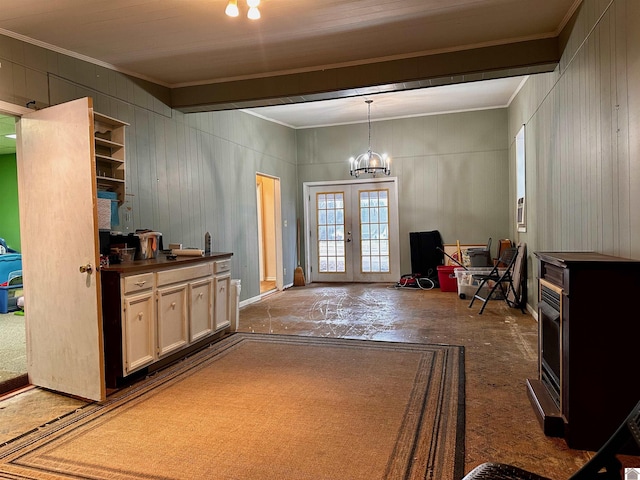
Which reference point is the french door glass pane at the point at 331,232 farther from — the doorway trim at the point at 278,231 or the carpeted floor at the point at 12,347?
the carpeted floor at the point at 12,347

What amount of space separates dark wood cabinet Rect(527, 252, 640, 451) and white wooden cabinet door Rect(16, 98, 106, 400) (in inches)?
110

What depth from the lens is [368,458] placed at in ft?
6.86

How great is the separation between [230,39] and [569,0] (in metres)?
2.57

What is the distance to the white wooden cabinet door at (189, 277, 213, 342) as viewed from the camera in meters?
3.81

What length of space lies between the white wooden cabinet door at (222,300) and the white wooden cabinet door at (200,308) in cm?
9

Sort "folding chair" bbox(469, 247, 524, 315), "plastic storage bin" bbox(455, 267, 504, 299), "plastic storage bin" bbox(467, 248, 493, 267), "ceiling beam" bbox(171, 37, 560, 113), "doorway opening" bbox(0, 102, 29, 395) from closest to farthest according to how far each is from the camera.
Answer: "doorway opening" bbox(0, 102, 29, 395)
"ceiling beam" bbox(171, 37, 560, 113)
"folding chair" bbox(469, 247, 524, 315)
"plastic storage bin" bbox(455, 267, 504, 299)
"plastic storage bin" bbox(467, 248, 493, 267)

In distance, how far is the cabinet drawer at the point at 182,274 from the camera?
343 cm

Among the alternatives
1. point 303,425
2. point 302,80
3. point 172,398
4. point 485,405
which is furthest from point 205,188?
point 485,405

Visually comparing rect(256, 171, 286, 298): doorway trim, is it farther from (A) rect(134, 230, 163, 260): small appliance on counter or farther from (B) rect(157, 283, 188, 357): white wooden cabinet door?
(B) rect(157, 283, 188, 357): white wooden cabinet door

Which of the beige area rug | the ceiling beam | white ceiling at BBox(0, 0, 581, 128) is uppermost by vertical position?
white ceiling at BBox(0, 0, 581, 128)

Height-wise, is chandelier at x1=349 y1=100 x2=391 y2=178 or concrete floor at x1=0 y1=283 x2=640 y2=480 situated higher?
chandelier at x1=349 y1=100 x2=391 y2=178

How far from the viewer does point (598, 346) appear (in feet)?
6.75

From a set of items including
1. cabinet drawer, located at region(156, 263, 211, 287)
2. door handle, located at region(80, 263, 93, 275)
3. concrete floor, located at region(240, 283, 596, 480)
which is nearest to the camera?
concrete floor, located at region(240, 283, 596, 480)

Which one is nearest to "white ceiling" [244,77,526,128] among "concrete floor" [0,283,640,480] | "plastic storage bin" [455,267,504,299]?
"plastic storage bin" [455,267,504,299]
